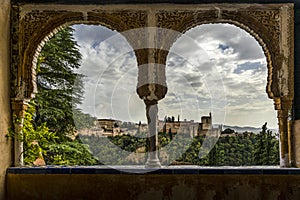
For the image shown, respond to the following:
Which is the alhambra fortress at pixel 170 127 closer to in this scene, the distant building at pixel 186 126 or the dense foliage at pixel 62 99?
the distant building at pixel 186 126

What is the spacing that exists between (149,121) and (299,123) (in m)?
Result: 1.87

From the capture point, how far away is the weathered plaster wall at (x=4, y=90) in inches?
199

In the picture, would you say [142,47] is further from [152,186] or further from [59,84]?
[59,84]

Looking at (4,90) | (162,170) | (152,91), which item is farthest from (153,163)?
(4,90)

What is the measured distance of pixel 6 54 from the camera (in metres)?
5.24

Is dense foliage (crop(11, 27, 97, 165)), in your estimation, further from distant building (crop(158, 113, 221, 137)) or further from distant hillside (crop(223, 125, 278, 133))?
distant hillside (crop(223, 125, 278, 133))

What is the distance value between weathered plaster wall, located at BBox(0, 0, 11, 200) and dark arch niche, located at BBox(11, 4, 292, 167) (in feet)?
0.33

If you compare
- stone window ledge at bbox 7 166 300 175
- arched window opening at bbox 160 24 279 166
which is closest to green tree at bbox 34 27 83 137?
arched window opening at bbox 160 24 279 166

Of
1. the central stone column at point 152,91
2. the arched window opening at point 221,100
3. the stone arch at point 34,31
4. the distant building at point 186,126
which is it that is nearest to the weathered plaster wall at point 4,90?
the stone arch at point 34,31

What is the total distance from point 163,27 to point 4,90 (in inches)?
84.2

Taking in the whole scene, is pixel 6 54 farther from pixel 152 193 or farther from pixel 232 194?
pixel 232 194

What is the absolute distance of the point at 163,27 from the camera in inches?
211

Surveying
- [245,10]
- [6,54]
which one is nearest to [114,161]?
[6,54]

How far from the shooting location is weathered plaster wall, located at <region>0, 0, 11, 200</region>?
5051 millimetres
